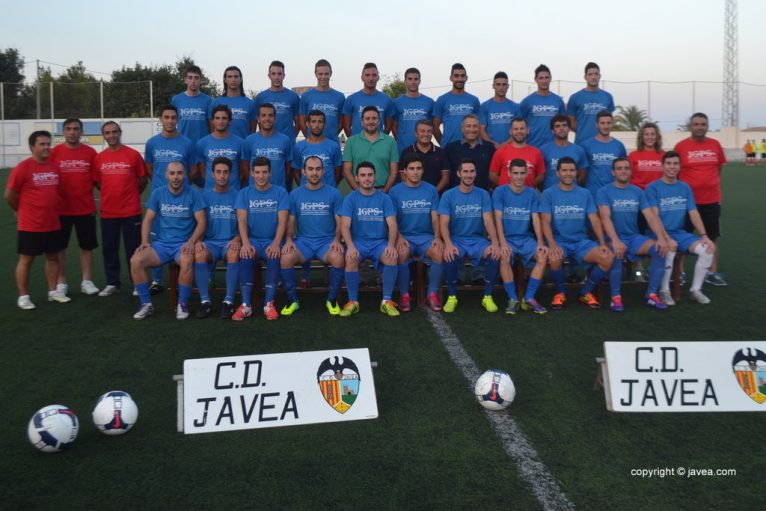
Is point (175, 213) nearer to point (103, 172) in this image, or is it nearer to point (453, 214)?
point (103, 172)

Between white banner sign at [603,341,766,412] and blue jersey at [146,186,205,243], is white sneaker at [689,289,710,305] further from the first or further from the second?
blue jersey at [146,186,205,243]

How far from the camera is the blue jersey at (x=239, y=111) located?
7.39 meters

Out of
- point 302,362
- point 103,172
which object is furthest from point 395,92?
point 302,362

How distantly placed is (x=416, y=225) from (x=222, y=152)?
217cm

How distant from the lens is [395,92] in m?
37.7

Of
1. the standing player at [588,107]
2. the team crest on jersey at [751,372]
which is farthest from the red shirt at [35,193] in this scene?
the team crest on jersey at [751,372]

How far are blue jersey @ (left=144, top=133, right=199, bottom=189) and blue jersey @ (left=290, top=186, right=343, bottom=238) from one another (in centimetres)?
132

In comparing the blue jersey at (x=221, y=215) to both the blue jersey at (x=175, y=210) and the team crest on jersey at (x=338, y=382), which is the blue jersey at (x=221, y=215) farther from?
the team crest on jersey at (x=338, y=382)

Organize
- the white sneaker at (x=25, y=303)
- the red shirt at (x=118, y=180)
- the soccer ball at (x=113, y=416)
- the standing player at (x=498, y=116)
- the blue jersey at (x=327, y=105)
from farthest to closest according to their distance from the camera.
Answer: the standing player at (x=498, y=116) → the blue jersey at (x=327, y=105) → the red shirt at (x=118, y=180) → the white sneaker at (x=25, y=303) → the soccer ball at (x=113, y=416)

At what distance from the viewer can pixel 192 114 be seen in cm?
743

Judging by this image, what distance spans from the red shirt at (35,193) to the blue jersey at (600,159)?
5.56 m

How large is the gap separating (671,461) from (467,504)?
1119 millimetres

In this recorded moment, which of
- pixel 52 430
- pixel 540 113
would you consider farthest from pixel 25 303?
pixel 540 113

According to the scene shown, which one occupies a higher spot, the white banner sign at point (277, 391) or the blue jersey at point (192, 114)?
the blue jersey at point (192, 114)
